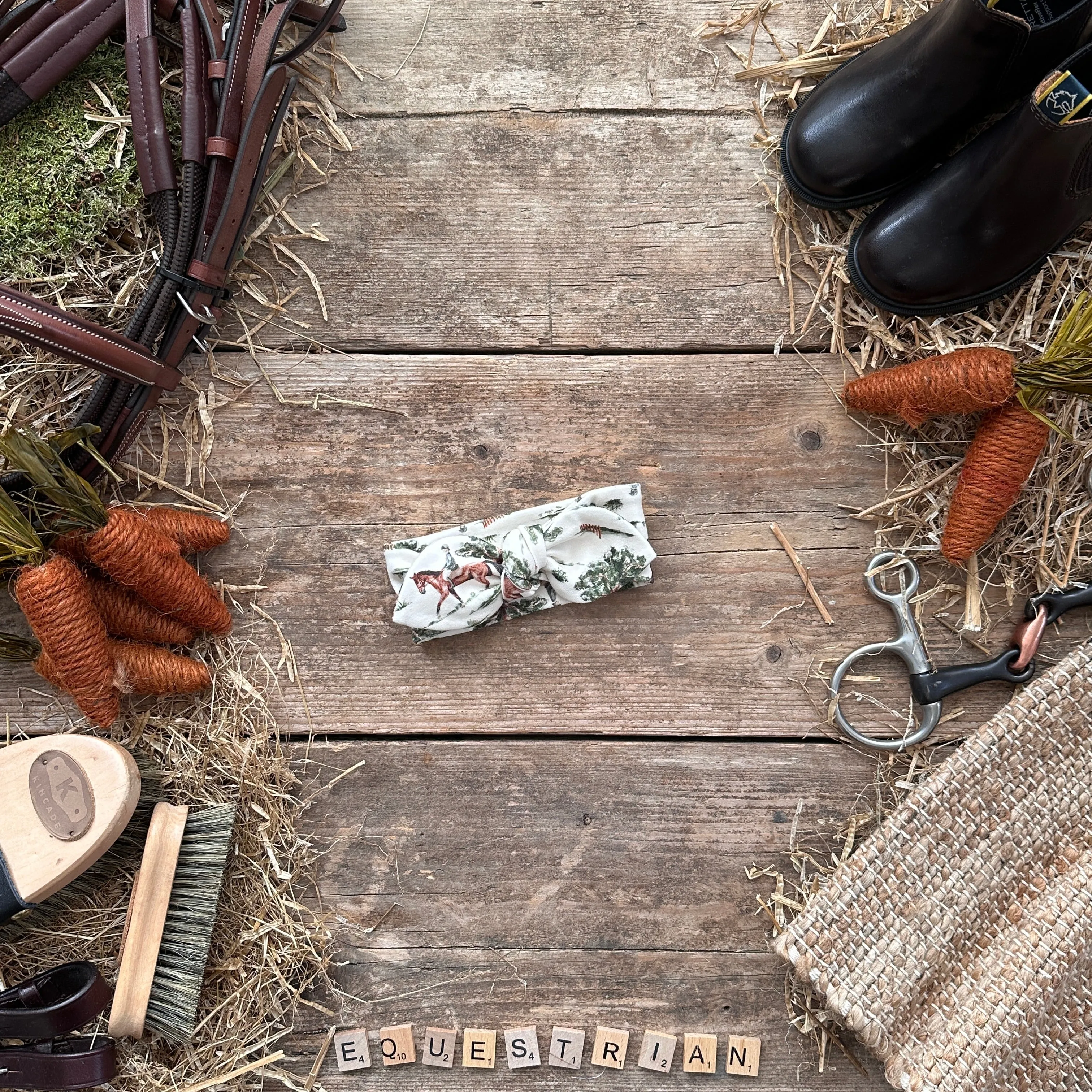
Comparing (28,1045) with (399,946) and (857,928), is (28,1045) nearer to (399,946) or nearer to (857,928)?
(399,946)

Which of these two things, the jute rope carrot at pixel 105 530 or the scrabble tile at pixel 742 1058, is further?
the scrabble tile at pixel 742 1058

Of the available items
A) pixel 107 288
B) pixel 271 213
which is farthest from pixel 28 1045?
pixel 271 213

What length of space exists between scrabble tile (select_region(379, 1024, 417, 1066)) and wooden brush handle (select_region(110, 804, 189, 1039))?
29 centimetres

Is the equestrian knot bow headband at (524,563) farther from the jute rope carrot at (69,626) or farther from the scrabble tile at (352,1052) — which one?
the scrabble tile at (352,1052)

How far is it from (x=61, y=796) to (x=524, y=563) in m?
0.59

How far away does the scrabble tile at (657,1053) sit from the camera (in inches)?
40.5

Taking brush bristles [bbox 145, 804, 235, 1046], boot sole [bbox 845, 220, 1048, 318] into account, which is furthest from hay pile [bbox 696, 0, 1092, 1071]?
brush bristles [bbox 145, 804, 235, 1046]

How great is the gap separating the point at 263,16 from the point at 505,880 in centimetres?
110

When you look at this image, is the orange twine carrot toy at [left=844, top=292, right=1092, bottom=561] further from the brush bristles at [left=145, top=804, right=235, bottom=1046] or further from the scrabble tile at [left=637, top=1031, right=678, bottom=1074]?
the brush bristles at [left=145, top=804, right=235, bottom=1046]

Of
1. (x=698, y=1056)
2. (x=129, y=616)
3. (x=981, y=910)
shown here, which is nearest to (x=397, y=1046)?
(x=698, y=1056)

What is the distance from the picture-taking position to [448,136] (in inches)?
40.8

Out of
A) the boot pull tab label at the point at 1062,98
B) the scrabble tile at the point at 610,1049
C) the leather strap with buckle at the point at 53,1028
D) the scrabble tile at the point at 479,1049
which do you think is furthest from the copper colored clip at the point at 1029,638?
the leather strap with buckle at the point at 53,1028

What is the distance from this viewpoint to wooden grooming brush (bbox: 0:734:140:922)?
925 millimetres

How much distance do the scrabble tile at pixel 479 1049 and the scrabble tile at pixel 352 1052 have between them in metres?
0.13
